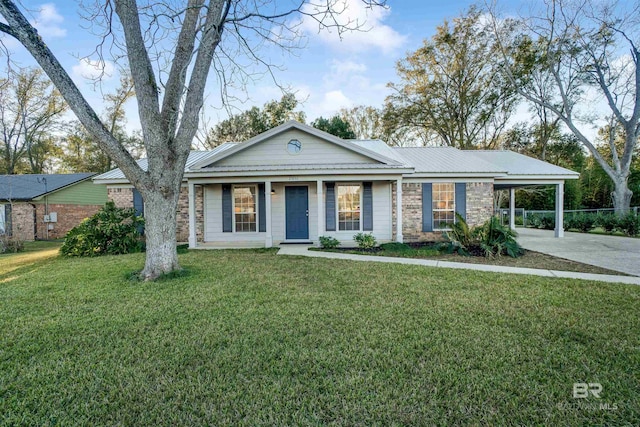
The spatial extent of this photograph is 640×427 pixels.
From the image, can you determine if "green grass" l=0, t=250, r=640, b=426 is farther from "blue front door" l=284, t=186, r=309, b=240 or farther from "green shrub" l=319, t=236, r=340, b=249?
"blue front door" l=284, t=186, r=309, b=240

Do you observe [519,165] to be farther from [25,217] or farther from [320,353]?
[25,217]

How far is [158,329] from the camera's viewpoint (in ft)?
11.6

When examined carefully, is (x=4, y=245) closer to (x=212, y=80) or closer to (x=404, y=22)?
(x=212, y=80)

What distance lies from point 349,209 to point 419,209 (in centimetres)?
267

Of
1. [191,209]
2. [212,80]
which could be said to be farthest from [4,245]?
[212,80]

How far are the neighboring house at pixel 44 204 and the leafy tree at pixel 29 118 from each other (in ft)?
25.3

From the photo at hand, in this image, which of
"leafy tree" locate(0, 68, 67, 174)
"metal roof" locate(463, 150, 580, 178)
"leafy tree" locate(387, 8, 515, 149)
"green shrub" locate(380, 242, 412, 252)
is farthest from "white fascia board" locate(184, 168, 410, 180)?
"leafy tree" locate(0, 68, 67, 174)

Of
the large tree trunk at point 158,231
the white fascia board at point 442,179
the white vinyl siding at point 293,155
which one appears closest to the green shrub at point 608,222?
the white fascia board at point 442,179

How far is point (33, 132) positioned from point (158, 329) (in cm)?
3137

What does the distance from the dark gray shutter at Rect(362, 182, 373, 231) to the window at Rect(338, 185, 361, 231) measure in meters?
0.19

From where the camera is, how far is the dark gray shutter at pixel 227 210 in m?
10.8

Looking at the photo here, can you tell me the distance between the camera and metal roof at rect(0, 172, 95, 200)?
1603 centimetres

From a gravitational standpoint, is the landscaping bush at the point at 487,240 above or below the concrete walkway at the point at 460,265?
above

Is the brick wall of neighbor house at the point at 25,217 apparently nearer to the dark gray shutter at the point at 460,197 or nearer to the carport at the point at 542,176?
the dark gray shutter at the point at 460,197
